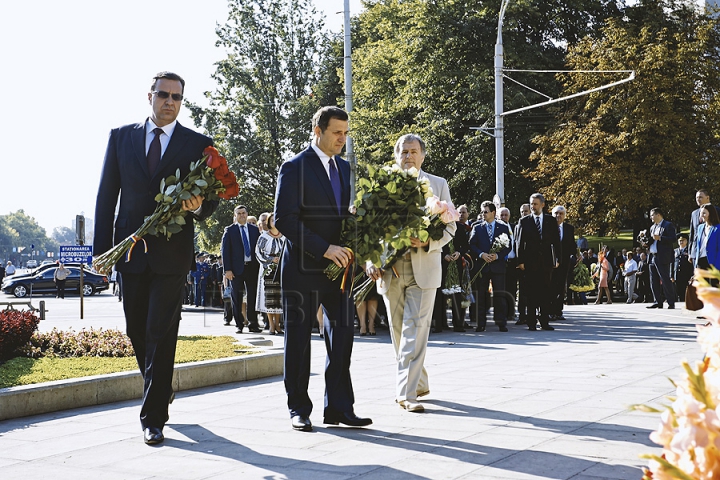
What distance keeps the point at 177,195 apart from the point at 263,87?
45534 mm

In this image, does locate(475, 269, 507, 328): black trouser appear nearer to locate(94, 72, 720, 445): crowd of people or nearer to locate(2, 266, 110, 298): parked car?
locate(94, 72, 720, 445): crowd of people

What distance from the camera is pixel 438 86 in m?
37.7

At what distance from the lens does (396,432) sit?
20.4ft

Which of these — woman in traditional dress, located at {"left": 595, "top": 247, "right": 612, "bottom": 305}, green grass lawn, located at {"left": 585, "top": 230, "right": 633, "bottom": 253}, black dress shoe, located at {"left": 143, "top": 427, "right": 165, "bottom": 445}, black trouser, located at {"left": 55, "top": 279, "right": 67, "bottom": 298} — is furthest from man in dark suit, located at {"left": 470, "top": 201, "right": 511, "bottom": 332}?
green grass lawn, located at {"left": 585, "top": 230, "right": 633, "bottom": 253}

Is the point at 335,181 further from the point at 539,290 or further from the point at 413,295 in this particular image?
the point at 539,290

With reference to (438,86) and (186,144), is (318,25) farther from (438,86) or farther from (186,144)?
(186,144)

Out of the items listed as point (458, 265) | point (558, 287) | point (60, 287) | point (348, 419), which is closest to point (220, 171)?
→ point (348, 419)

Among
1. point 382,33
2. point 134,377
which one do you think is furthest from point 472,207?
point 134,377

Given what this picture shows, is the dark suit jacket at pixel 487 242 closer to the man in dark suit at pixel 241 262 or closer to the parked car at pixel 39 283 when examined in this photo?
the man in dark suit at pixel 241 262

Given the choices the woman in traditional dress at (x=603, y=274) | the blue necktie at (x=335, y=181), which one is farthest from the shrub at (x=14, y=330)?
the woman in traditional dress at (x=603, y=274)

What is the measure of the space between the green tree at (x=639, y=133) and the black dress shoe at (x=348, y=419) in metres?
30.1

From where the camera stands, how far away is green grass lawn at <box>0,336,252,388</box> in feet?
26.7

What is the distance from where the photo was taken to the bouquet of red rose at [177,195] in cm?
608

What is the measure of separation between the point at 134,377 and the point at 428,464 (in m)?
4.03
